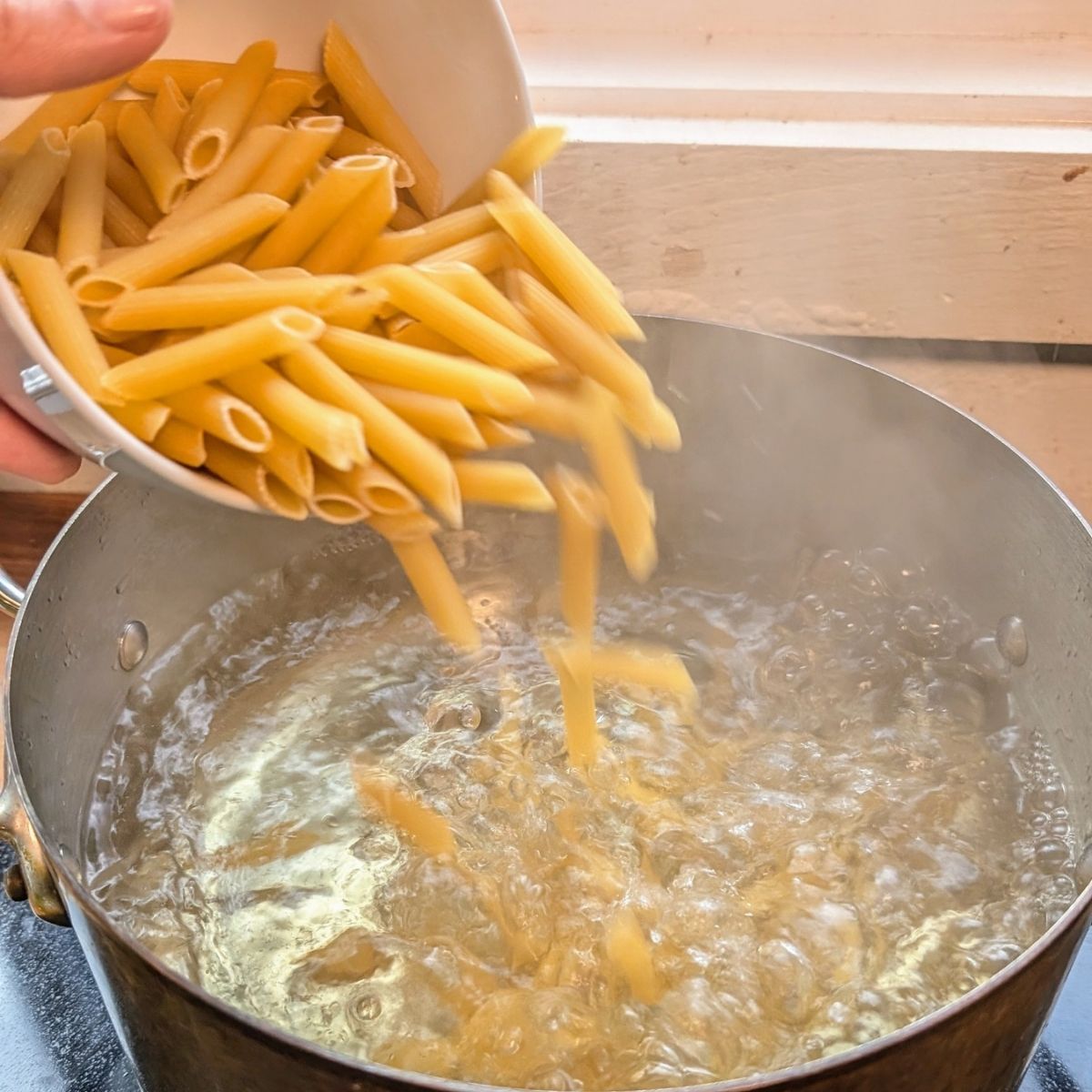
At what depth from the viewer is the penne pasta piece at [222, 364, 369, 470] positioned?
2.01 ft

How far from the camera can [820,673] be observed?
1025 mm

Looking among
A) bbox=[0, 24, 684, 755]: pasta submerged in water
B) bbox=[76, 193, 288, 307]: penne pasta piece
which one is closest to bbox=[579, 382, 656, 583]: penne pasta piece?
bbox=[0, 24, 684, 755]: pasta submerged in water

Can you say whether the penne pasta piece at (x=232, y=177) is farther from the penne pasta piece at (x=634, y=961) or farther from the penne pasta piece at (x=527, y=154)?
the penne pasta piece at (x=634, y=961)

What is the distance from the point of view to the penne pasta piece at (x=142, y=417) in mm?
614

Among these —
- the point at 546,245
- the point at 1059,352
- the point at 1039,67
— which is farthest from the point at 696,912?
the point at 1039,67

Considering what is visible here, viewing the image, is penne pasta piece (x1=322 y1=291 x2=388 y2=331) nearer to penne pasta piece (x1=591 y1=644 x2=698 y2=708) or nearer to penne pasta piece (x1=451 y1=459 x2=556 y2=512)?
penne pasta piece (x1=451 y1=459 x2=556 y2=512)

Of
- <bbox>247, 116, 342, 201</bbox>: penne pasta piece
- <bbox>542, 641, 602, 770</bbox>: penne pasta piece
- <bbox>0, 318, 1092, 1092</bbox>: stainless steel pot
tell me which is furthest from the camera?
<bbox>542, 641, 602, 770</bbox>: penne pasta piece

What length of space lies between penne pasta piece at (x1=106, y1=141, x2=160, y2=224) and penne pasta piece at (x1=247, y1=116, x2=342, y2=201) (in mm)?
70

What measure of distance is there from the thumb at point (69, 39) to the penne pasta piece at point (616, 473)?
310 mm

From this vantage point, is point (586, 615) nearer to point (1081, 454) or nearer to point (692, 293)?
point (692, 293)

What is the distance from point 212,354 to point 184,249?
9cm

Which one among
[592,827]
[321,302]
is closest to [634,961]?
[592,827]

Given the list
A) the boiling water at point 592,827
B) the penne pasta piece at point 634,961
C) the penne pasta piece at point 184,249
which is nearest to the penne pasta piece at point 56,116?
the penne pasta piece at point 184,249

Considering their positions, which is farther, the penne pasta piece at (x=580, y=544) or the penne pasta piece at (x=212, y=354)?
the penne pasta piece at (x=580, y=544)
